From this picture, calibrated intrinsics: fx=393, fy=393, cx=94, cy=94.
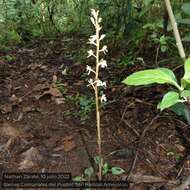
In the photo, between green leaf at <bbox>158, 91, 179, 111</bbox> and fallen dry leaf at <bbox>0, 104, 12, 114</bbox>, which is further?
fallen dry leaf at <bbox>0, 104, 12, 114</bbox>

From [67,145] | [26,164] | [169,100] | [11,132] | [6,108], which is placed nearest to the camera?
[169,100]

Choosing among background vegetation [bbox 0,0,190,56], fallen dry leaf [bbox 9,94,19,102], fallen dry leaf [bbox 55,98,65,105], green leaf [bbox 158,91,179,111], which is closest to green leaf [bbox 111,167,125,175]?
green leaf [bbox 158,91,179,111]

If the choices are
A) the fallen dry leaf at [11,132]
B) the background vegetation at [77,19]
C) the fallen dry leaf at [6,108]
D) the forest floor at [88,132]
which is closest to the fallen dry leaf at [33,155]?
the forest floor at [88,132]

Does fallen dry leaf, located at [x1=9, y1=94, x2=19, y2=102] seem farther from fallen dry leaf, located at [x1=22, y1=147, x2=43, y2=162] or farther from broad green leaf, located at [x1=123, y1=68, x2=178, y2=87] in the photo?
broad green leaf, located at [x1=123, y1=68, x2=178, y2=87]

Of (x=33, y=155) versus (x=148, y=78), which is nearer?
(x=148, y=78)

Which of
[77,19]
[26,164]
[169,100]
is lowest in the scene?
[26,164]

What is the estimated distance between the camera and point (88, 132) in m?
2.01

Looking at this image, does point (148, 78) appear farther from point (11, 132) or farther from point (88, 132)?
point (11, 132)

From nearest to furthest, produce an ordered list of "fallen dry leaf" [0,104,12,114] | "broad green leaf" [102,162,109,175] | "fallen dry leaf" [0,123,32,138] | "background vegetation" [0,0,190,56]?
1. "broad green leaf" [102,162,109,175]
2. "fallen dry leaf" [0,123,32,138]
3. "fallen dry leaf" [0,104,12,114]
4. "background vegetation" [0,0,190,56]

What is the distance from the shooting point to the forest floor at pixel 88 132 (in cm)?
178

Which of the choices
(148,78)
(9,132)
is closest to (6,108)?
(9,132)

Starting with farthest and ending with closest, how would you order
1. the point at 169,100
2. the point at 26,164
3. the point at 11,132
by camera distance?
the point at 11,132, the point at 26,164, the point at 169,100

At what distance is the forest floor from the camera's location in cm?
178

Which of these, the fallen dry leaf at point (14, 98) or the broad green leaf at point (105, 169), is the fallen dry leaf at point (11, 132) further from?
the broad green leaf at point (105, 169)
